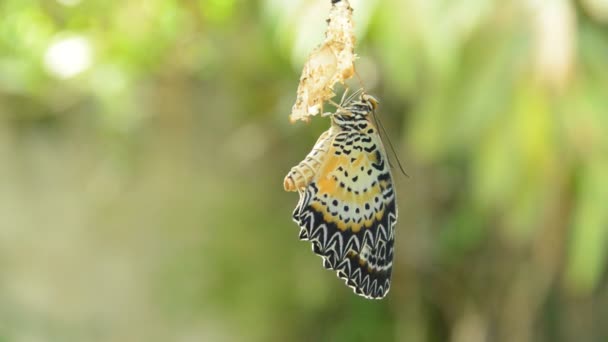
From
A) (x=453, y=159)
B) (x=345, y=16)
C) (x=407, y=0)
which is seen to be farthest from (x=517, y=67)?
(x=345, y=16)

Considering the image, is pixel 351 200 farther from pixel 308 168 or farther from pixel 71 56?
pixel 71 56

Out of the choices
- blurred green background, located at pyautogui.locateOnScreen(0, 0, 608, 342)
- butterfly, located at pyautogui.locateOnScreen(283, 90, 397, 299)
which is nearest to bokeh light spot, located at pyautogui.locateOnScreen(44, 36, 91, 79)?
blurred green background, located at pyautogui.locateOnScreen(0, 0, 608, 342)

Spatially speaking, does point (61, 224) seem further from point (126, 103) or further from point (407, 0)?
point (407, 0)

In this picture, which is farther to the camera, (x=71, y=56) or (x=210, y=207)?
(x=210, y=207)

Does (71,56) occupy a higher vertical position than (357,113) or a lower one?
higher

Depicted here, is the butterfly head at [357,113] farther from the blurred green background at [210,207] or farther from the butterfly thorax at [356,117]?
the blurred green background at [210,207]

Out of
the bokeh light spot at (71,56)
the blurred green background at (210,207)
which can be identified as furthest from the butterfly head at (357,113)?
the bokeh light spot at (71,56)

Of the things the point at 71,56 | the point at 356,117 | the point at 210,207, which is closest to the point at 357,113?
the point at 356,117
